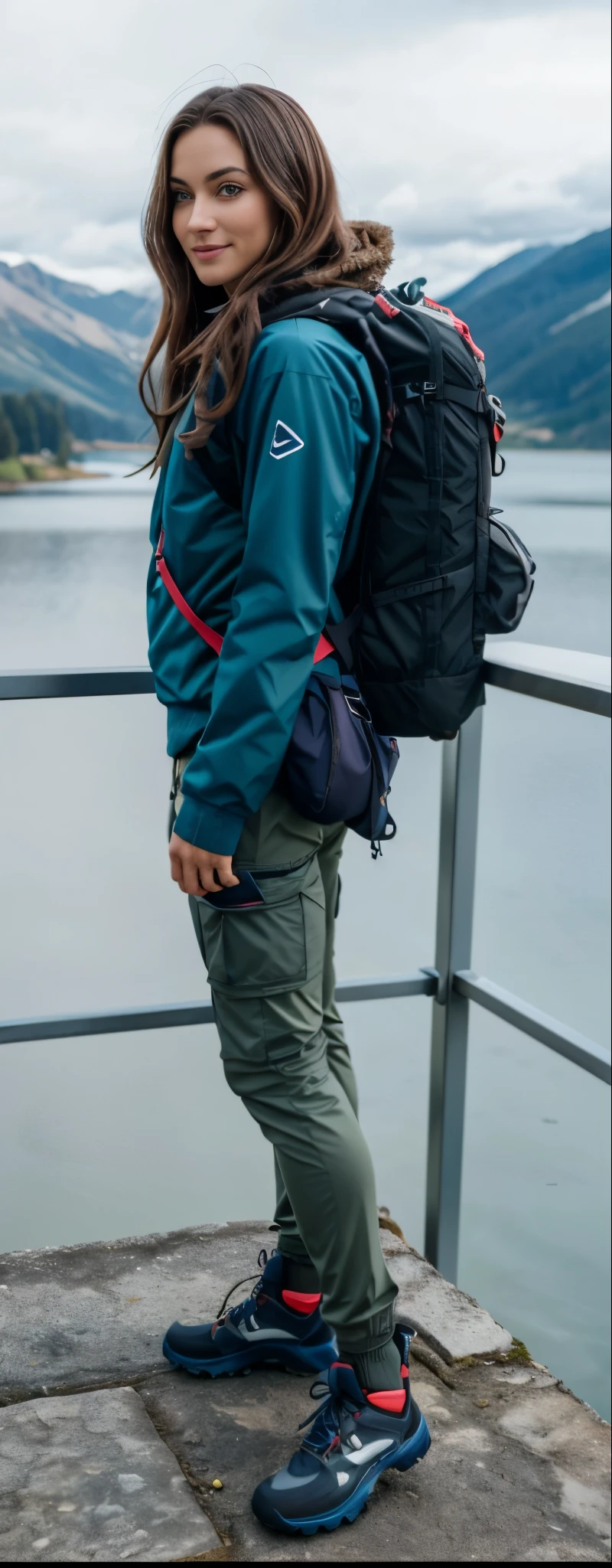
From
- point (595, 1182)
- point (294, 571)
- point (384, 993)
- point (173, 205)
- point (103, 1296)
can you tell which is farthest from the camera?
point (595, 1182)

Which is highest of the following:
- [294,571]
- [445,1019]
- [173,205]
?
[173,205]

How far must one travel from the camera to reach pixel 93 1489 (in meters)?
1.13

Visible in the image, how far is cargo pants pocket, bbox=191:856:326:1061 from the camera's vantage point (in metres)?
1.10

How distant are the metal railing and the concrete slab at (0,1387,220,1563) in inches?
16.1

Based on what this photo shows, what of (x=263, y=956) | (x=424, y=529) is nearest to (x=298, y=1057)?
→ (x=263, y=956)

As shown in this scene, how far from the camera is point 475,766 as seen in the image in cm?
152

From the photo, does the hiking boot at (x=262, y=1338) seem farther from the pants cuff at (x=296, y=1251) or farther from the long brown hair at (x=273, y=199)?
the long brown hair at (x=273, y=199)

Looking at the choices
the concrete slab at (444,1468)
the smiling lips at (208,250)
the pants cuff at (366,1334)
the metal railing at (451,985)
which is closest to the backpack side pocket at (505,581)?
the metal railing at (451,985)

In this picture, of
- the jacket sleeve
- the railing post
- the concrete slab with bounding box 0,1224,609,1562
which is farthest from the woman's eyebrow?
the concrete slab with bounding box 0,1224,609,1562

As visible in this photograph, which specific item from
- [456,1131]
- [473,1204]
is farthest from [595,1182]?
[456,1131]

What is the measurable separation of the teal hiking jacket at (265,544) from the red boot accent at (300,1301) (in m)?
0.57

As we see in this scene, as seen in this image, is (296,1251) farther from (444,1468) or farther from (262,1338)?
(444,1468)

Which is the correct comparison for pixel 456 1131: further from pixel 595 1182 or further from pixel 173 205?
pixel 595 1182

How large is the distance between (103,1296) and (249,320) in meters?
1.10
